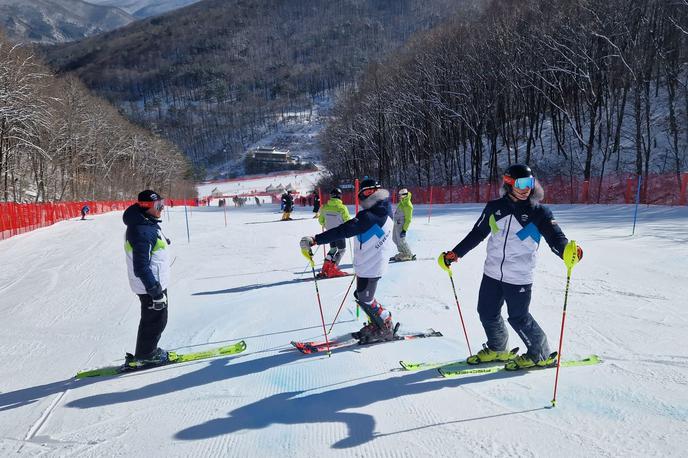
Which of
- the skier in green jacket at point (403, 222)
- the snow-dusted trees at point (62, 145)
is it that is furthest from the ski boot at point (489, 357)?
the snow-dusted trees at point (62, 145)

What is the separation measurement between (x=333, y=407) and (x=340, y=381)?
533 mm

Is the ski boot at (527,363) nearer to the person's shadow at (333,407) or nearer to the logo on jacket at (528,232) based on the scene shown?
the person's shadow at (333,407)

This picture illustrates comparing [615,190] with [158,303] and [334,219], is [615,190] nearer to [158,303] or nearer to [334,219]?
[334,219]

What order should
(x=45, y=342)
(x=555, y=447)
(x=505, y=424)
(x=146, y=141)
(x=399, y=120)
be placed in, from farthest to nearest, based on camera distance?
(x=146, y=141), (x=399, y=120), (x=45, y=342), (x=505, y=424), (x=555, y=447)

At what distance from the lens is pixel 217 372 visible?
187 inches

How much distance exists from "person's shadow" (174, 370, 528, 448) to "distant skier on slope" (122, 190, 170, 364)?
158 centimetres

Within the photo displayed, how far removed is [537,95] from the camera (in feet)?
121

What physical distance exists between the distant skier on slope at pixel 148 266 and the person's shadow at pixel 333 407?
1579 millimetres

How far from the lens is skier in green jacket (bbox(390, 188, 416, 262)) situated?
1048 centimetres

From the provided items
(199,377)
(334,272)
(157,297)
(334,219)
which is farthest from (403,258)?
(157,297)

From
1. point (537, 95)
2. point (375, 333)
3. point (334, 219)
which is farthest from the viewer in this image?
point (537, 95)

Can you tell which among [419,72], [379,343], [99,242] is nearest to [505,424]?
[379,343]

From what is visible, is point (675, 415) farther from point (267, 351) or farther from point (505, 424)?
point (267, 351)

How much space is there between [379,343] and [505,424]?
2.09m
